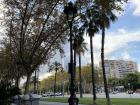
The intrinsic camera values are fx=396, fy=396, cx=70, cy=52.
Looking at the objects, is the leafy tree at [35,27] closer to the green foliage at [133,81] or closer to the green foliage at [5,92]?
the green foliage at [5,92]

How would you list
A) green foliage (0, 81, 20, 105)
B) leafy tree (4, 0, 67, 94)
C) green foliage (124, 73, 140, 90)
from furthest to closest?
green foliage (124, 73, 140, 90)
leafy tree (4, 0, 67, 94)
green foliage (0, 81, 20, 105)

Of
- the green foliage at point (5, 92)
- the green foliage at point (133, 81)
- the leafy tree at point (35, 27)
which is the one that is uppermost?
the green foliage at point (133, 81)

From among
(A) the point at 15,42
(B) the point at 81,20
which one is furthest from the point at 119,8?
(A) the point at 15,42

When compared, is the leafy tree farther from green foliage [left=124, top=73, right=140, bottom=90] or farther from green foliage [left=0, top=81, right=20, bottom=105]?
green foliage [left=124, top=73, right=140, bottom=90]

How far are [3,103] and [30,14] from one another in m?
13.1

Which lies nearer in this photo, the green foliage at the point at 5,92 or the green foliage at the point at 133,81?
the green foliage at the point at 5,92

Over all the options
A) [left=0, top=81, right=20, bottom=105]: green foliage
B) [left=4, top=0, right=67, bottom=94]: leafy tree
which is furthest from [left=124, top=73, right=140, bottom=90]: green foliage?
[left=0, top=81, right=20, bottom=105]: green foliage

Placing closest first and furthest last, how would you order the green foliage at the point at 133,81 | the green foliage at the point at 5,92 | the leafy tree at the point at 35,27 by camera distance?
the green foliage at the point at 5,92 < the leafy tree at the point at 35,27 < the green foliage at the point at 133,81

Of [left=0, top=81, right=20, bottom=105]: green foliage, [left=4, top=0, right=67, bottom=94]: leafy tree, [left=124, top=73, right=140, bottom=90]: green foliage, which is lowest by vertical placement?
[left=0, top=81, right=20, bottom=105]: green foliage

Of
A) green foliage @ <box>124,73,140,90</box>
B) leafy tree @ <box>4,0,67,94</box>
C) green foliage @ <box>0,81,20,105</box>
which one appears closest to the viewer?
green foliage @ <box>0,81,20,105</box>

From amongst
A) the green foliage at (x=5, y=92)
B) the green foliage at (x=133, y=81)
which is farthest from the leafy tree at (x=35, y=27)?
the green foliage at (x=133, y=81)

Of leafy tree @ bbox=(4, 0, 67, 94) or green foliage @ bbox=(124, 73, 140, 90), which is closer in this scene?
leafy tree @ bbox=(4, 0, 67, 94)

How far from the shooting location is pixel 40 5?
1083 inches

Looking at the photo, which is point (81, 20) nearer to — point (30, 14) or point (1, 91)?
point (30, 14)
